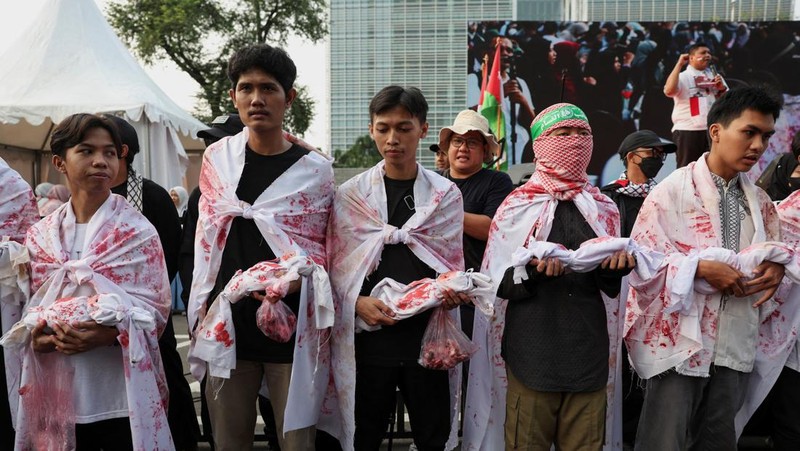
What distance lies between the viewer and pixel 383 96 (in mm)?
3490

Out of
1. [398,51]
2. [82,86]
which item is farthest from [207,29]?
[398,51]

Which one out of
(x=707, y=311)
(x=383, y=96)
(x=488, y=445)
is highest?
(x=383, y=96)

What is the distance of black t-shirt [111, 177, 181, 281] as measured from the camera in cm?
412

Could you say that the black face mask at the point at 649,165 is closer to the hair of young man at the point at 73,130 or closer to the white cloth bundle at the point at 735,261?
the white cloth bundle at the point at 735,261

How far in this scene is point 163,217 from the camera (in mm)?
4160

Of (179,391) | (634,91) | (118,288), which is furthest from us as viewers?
(634,91)

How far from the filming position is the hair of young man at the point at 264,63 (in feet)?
10.9

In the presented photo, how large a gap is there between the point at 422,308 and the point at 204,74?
80.6 ft

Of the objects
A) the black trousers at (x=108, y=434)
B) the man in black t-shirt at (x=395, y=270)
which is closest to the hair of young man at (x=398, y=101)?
the man in black t-shirt at (x=395, y=270)

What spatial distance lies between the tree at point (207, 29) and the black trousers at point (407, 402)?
73.1 feet

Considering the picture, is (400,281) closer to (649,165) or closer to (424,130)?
(424,130)

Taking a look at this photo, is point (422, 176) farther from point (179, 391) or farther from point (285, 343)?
point (179, 391)

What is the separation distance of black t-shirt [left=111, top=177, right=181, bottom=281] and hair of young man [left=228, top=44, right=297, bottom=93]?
3.52 feet

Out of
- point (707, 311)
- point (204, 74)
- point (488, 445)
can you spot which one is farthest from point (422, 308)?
point (204, 74)
